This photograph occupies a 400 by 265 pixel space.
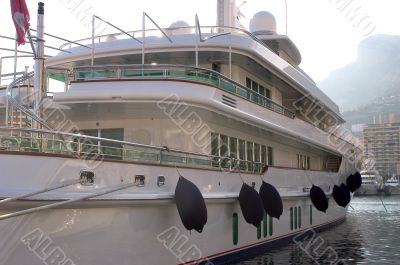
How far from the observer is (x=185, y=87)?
10086 millimetres

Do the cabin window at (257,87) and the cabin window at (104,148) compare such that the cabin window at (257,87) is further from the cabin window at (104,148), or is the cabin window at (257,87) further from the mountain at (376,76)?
the mountain at (376,76)

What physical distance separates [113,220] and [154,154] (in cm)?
156

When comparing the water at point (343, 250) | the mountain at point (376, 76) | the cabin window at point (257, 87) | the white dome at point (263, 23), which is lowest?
the water at point (343, 250)

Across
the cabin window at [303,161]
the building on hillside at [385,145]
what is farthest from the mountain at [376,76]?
the cabin window at [303,161]

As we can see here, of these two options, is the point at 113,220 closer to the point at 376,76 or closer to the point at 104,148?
the point at 104,148

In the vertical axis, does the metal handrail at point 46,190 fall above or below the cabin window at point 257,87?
below

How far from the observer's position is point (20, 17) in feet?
25.3

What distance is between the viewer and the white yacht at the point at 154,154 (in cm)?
677

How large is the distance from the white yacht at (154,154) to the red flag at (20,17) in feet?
1.22

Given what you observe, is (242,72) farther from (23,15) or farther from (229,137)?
(23,15)

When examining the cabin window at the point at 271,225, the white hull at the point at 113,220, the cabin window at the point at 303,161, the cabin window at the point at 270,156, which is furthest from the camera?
the cabin window at the point at 303,161

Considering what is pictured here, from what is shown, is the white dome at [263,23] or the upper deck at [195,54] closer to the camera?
the upper deck at [195,54]

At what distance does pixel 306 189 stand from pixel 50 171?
10.7 metres

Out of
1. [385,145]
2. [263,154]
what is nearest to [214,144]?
[263,154]
